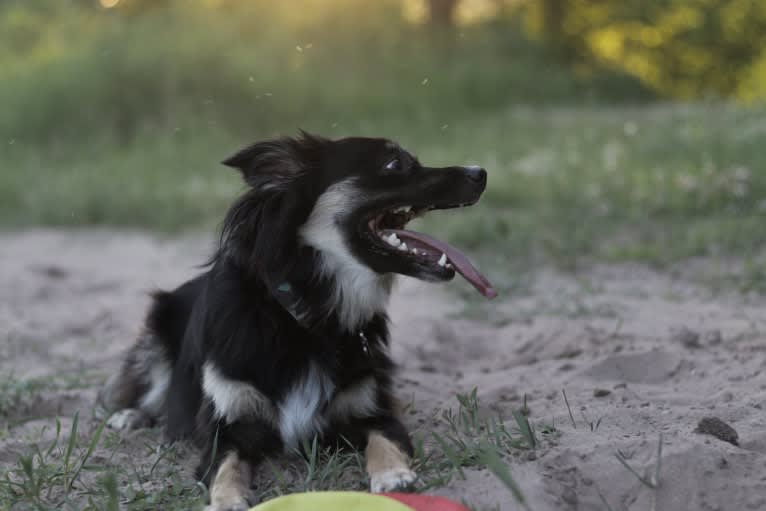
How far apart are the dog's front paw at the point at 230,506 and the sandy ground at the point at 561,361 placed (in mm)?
634

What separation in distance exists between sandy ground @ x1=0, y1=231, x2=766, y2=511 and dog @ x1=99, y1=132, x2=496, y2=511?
48 centimetres

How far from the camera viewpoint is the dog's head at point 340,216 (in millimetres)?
3262

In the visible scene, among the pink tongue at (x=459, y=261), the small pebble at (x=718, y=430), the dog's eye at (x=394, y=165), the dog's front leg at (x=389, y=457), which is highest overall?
the dog's eye at (x=394, y=165)

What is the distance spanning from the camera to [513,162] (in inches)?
396

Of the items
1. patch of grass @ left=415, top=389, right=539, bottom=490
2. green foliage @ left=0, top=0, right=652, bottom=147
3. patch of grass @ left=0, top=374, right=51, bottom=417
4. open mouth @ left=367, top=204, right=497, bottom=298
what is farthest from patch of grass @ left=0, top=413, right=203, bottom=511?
green foliage @ left=0, top=0, right=652, bottom=147

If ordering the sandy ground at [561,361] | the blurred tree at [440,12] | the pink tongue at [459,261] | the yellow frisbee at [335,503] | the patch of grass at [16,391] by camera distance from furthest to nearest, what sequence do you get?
the blurred tree at [440,12], the patch of grass at [16,391], the pink tongue at [459,261], the sandy ground at [561,361], the yellow frisbee at [335,503]

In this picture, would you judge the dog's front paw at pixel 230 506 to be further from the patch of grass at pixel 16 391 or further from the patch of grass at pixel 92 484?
the patch of grass at pixel 16 391

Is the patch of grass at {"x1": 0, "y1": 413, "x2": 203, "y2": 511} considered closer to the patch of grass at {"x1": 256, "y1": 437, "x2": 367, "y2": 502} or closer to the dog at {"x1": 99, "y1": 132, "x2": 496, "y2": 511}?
the dog at {"x1": 99, "y1": 132, "x2": 496, "y2": 511}

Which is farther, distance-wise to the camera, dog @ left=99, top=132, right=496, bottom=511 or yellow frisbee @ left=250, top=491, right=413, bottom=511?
dog @ left=99, top=132, right=496, bottom=511

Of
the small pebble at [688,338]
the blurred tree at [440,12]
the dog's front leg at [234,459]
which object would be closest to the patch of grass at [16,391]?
the dog's front leg at [234,459]

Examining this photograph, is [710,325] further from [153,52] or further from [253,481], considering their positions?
[153,52]

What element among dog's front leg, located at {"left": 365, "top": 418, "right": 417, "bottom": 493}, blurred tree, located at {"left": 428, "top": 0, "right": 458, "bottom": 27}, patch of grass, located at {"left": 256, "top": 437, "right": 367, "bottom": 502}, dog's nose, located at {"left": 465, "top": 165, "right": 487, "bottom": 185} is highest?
blurred tree, located at {"left": 428, "top": 0, "right": 458, "bottom": 27}

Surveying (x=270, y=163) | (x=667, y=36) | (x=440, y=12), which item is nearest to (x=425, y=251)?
(x=270, y=163)

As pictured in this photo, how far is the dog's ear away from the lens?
10.8ft
